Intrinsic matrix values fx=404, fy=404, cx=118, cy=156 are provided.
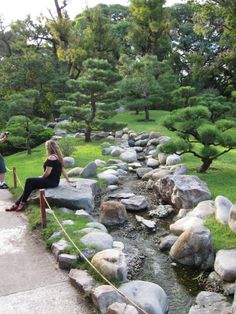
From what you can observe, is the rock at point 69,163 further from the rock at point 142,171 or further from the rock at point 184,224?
the rock at point 184,224

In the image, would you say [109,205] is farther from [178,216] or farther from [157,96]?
[157,96]

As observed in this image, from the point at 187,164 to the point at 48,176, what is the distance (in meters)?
5.56

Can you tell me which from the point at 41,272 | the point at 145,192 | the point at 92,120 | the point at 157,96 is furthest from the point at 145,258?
the point at 157,96

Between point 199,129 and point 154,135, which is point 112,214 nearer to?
point 199,129

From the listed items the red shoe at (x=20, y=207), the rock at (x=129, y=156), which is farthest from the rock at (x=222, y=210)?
Result: the rock at (x=129, y=156)

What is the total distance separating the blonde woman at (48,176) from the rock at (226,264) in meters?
3.81

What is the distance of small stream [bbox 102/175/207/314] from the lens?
5887mm

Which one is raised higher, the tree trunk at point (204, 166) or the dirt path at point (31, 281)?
the dirt path at point (31, 281)

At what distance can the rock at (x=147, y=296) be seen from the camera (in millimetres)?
4914

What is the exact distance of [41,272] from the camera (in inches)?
233

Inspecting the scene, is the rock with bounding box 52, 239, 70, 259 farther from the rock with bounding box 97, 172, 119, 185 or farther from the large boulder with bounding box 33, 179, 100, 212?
the rock with bounding box 97, 172, 119, 185

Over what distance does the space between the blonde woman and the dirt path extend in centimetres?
123

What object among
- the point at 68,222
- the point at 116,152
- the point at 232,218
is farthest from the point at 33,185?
the point at 116,152

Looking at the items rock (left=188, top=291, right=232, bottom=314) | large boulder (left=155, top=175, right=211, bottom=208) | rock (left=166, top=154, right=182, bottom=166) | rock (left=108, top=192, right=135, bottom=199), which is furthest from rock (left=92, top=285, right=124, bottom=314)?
rock (left=166, top=154, right=182, bottom=166)
